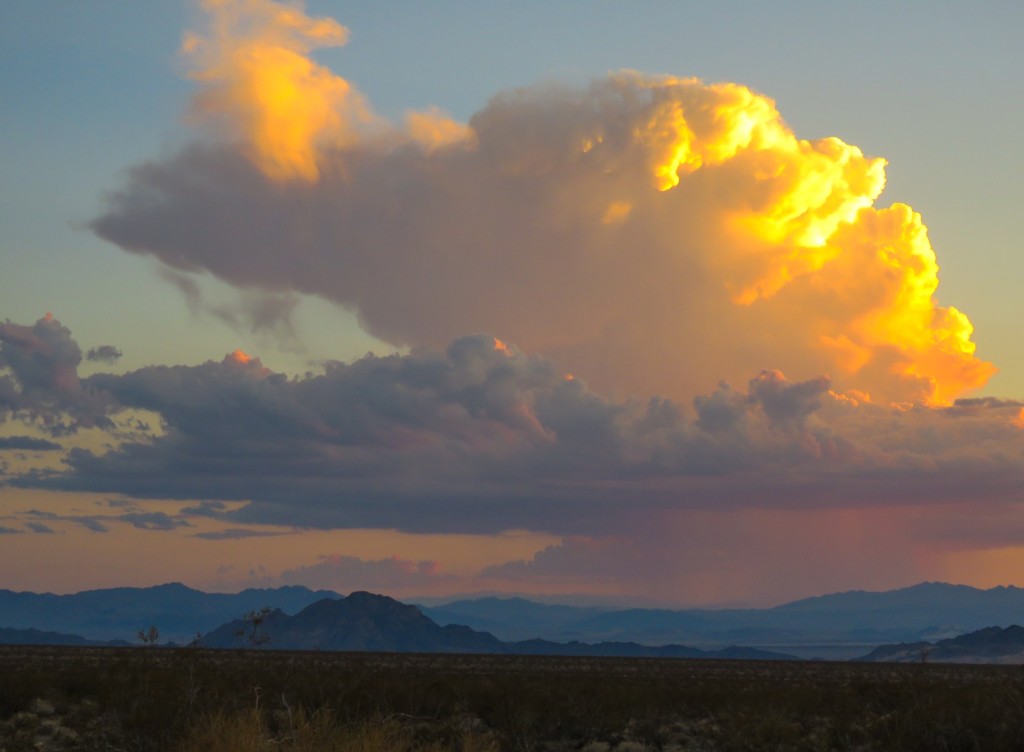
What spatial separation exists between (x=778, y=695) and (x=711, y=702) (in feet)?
18.3

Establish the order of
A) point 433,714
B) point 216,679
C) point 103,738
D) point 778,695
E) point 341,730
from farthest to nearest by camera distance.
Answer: point 778,695 → point 216,679 → point 433,714 → point 103,738 → point 341,730

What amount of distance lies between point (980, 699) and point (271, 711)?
31.9 m

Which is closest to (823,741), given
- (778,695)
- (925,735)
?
(925,735)

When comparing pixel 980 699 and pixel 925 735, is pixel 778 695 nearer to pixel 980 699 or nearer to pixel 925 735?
pixel 980 699

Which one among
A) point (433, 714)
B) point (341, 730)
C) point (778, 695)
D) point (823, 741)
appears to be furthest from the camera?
point (778, 695)

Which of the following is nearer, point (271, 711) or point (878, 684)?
point (271, 711)

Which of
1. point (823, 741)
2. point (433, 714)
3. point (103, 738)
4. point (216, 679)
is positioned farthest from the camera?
point (216, 679)

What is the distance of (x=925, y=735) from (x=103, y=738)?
100 feet

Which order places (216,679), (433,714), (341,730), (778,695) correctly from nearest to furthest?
1. (341,730)
2. (433,714)
3. (216,679)
4. (778,695)

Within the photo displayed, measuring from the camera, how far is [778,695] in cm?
6294

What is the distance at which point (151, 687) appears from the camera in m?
49.9

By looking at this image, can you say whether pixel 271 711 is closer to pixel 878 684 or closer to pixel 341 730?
pixel 341 730

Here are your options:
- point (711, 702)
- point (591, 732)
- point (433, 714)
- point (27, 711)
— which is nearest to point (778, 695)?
point (711, 702)

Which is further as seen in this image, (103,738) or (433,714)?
(433,714)
